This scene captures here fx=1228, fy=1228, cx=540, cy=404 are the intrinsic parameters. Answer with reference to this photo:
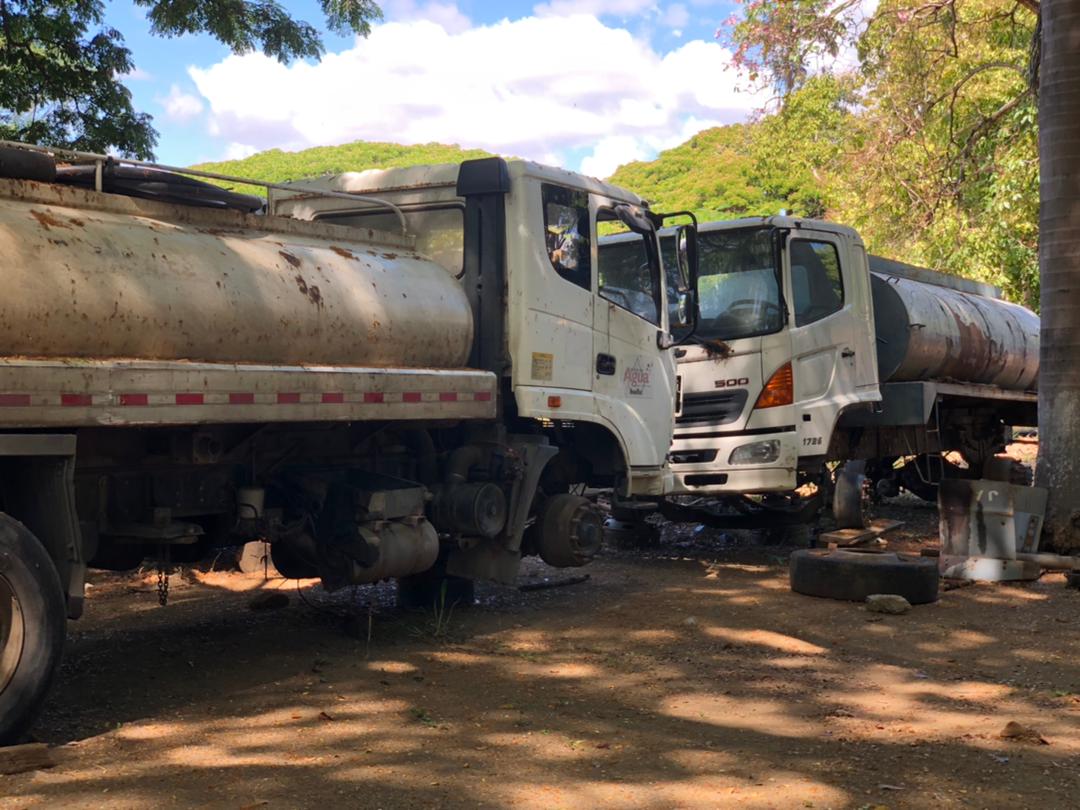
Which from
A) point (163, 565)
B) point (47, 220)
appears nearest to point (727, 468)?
point (163, 565)

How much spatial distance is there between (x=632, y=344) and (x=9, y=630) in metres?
4.80

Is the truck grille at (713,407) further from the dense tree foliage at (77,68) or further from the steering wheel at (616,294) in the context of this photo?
the dense tree foliage at (77,68)

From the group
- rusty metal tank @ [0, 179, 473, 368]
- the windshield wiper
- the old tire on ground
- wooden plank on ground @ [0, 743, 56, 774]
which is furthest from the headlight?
wooden plank on ground @ [0, 743, 56, 774]

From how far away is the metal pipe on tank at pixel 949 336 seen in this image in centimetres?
1198

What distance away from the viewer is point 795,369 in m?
10.6

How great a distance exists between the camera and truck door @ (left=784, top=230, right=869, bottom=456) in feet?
35.1

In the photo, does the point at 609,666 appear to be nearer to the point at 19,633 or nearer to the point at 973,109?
the point at 19,633

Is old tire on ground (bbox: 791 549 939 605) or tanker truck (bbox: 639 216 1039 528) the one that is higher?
tanker truck (bbox: 639 216 1039 528)

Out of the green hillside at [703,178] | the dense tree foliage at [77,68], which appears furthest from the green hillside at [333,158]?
the dense tree foliage at [77,68]

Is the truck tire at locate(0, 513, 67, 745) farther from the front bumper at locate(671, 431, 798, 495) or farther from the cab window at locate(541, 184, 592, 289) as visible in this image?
the front bumper at locate(671, 431, 798, 495)

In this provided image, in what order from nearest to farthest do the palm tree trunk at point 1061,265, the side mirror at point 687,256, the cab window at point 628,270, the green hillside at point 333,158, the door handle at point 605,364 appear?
the door handle at point 605,364 < the cab window at point 628,270 < the side mirror at point 687,256 < the palm tree trunk at point 1061,265 < the green hillside at point 333,158

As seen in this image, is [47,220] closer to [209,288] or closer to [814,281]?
[209,288]

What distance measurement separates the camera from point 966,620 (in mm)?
8133

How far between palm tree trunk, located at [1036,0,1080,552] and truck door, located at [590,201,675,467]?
3592 millimetres
